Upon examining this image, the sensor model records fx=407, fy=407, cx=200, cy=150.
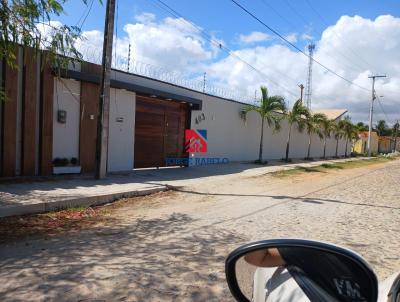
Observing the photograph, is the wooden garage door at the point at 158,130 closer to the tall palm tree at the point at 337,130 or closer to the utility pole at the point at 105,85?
the utility pole at the point at 105,85

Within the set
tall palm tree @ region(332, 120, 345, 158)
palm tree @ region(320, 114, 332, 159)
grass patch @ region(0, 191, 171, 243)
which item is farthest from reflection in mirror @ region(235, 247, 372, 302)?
tall palm tree @ region(332, 120, 345, 158)

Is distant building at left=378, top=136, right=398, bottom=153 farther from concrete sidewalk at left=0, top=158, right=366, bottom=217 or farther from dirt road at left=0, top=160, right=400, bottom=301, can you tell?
dirt road at left=0, top=160, right=400, bottom=301

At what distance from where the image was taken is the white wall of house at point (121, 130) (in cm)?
1393

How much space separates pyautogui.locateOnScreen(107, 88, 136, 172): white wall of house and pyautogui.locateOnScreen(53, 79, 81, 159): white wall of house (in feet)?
5.08

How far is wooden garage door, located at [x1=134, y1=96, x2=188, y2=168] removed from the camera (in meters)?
15.6

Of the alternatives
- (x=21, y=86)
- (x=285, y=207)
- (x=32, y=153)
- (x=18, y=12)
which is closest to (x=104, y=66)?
(x=21, y=86)

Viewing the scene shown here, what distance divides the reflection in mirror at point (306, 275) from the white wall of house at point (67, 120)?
35.3 feet

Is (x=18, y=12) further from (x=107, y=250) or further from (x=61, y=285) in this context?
(x=61, y=285)

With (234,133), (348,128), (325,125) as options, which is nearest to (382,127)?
(348,128)

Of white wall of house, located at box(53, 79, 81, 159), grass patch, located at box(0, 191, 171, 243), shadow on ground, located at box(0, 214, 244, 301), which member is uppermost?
white wall of house, located at box(53, 79, 81, 159)

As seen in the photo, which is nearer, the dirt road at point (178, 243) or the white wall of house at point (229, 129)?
the dirt road at point (178, 243)

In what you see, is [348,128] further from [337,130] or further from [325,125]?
[325,125]

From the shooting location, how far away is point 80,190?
9672 mm

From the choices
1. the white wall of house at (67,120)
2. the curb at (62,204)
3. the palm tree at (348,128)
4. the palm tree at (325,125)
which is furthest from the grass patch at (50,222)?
the palm tree at (348,128)
